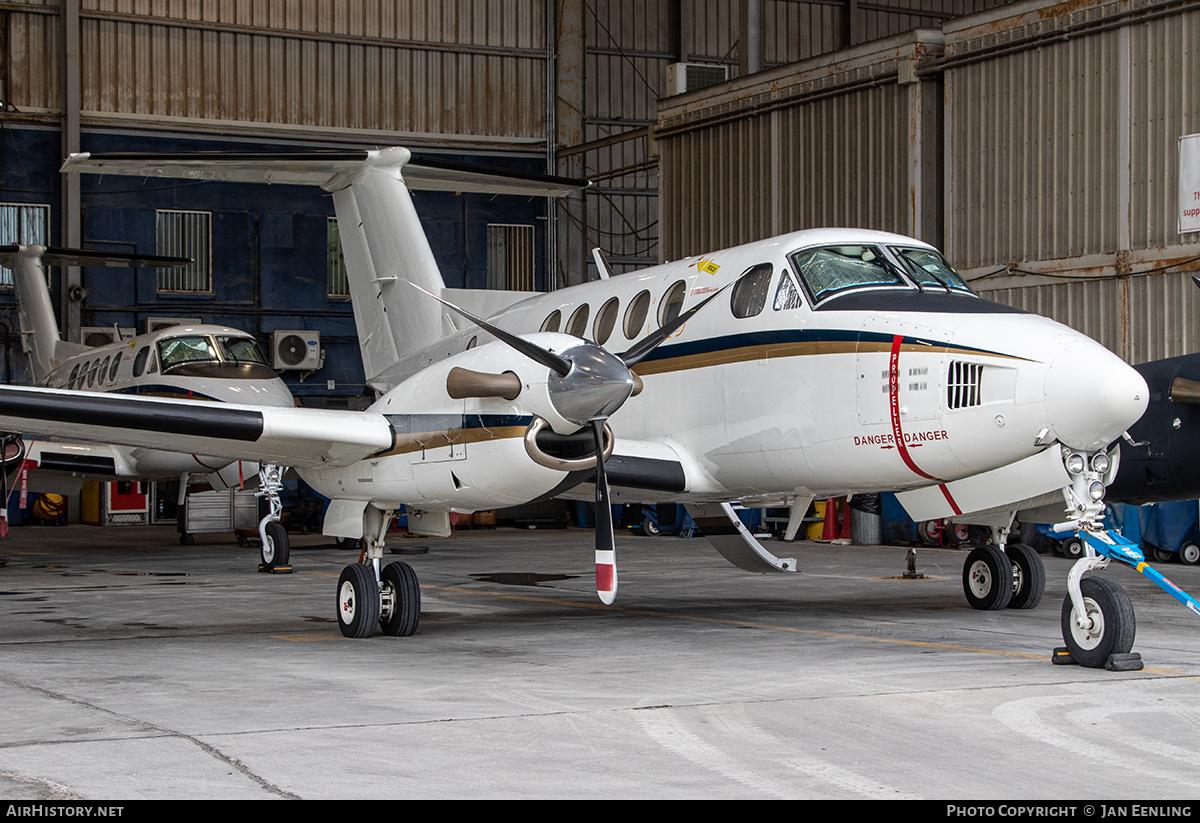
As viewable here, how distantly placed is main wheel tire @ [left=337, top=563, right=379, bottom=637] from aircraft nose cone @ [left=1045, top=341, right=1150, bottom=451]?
206 inches

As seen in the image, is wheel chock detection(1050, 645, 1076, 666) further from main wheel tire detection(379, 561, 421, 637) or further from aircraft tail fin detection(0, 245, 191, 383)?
aircraft tail fin detection(0, 245, 191, 383)

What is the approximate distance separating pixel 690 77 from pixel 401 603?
70.3ft

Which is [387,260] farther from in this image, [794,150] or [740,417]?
[794,150]

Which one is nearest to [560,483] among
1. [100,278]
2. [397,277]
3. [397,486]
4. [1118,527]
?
[397,486]

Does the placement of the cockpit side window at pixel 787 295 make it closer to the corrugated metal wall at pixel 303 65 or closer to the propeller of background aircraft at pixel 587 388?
the propeller of background aircraft at pixel 587 388

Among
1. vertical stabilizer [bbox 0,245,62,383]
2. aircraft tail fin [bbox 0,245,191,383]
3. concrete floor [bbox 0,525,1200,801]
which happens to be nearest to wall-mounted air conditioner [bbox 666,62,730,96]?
aircraft tail fin [bbox 0,245,191,383]

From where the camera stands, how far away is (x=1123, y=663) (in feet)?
26.0

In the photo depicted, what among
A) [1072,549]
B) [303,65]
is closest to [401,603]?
[1072,549]

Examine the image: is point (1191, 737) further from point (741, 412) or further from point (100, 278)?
point (100, 278)

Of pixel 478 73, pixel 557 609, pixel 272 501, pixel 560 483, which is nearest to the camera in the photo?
pixel 560 483

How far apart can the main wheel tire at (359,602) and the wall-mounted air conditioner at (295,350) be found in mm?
21298

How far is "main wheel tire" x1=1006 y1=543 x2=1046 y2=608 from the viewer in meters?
11.8

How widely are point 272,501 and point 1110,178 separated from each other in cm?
1313

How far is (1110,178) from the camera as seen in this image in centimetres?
1914
